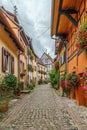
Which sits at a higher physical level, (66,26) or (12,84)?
(66,26)

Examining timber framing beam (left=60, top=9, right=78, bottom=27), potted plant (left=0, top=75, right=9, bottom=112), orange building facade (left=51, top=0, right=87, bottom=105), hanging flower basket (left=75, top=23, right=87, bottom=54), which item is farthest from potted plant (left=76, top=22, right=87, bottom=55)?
potted plant (left=0, top=75, right=9, bottom=112)

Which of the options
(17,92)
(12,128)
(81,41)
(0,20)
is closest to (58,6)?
(0,20)

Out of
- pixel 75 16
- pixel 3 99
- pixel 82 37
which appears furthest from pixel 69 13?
pixel 3 99

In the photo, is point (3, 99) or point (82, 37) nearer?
point (82, 37)

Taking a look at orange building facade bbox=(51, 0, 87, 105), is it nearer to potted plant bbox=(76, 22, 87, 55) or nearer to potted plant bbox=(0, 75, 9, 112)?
potted plant bbox=(76, 22, 87, 55)

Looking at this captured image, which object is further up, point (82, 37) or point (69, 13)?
point (69, 13)

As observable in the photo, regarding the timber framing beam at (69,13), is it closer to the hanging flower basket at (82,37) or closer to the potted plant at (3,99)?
the hanging flower basket at (82,37)

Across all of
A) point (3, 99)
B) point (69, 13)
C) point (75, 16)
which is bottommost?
point (3, 99)

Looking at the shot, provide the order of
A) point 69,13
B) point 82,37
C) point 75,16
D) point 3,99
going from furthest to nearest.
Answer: point 75,16
point 69,13
point 3,99
point 82,37

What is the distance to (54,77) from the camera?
3000cm

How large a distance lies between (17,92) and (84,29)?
10.9 metres

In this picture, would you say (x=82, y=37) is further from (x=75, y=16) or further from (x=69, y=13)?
(x=75, y=16)

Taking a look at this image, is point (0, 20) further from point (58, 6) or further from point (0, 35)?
point (58, 6)

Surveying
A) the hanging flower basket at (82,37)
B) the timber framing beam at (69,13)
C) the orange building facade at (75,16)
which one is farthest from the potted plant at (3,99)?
the timber framing beam at (69,13)
